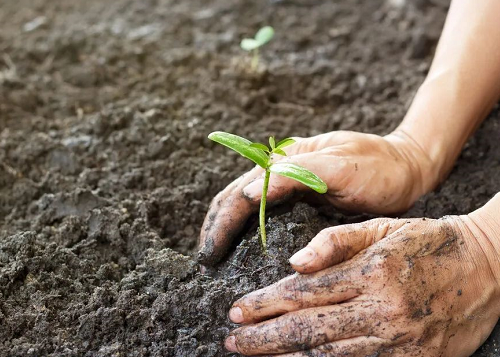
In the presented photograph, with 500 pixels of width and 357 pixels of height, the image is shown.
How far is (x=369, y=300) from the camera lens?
1221 millimetres

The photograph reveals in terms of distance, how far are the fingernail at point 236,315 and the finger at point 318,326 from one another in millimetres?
66

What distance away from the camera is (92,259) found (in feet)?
5.21

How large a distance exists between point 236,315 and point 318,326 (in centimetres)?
18

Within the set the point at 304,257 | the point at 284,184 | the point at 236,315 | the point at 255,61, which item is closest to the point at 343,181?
the point at 284,184

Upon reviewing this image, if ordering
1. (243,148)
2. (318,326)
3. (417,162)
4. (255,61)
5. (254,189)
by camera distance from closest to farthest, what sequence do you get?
(318,326) < (243,148) < (254,189) < (417,162) < (255,61)

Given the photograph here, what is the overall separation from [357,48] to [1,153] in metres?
1.57

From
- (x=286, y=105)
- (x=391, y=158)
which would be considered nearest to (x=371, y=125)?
(x=286, y=105)

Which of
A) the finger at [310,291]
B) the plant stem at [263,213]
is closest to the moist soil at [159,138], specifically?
the plant stem at [263,213]

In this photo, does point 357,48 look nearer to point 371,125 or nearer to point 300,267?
point 371,125

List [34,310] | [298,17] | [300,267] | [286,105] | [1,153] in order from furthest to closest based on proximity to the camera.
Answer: [298,17] < [286,105] < [1,153] < [34,310] < [300,267]

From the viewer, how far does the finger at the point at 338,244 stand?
1.24 meters

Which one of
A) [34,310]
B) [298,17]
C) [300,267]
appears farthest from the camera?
[298,17]

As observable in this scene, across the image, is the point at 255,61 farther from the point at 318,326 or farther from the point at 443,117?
the point at 318,326

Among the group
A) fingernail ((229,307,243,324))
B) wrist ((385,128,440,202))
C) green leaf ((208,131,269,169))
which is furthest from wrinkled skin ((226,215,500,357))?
wrist ((385,128,440,202))
